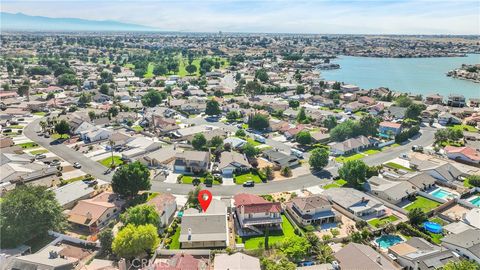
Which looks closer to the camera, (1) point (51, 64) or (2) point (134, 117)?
(2) point (134, 117)

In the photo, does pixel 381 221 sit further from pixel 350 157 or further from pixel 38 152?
pixel 38 152

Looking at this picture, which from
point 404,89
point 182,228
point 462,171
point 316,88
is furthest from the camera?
point 404,89

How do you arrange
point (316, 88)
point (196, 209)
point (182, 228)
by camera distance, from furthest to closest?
point (316, 88), point (196, 209), point (182, 228)

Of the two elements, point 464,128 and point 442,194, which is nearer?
point 442,194

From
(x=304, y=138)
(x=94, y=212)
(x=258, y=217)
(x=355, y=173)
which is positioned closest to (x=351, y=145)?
(x=304, y=138)

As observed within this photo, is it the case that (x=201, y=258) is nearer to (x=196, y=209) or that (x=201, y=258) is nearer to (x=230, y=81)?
(x=196, y=209)

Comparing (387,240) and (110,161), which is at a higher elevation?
(110,161)

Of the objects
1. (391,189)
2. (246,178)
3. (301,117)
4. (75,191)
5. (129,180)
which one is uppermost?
(301,117)

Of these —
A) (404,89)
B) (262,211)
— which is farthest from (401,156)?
(404,89)

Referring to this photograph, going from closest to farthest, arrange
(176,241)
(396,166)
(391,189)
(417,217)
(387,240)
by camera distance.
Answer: (176,241), (387,240), (417,217), (391,189), (396,166)
